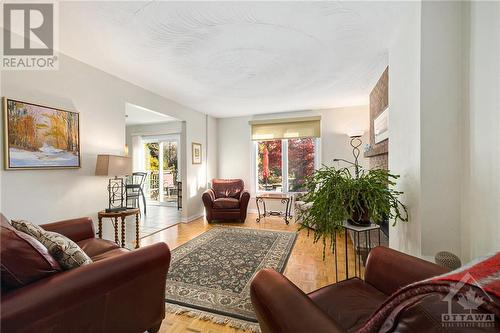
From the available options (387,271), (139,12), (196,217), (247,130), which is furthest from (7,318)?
(247,130)

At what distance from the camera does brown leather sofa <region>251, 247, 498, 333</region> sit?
25.0 inches

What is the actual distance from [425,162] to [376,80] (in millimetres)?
2215

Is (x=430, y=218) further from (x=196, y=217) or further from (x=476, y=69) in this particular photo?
(x=196, y=217)

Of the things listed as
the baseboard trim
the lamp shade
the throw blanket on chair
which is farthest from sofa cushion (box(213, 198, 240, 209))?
the throw blanket on chair

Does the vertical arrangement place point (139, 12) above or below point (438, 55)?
above

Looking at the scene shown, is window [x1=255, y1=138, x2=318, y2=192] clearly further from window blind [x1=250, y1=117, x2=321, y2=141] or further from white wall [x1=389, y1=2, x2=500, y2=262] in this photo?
white wall [x1=389, y1=2, x2=500, y2=262]

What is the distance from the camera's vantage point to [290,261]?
2.48 meters

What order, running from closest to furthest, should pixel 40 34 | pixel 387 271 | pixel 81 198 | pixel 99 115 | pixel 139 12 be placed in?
pixel 387 271, pixel 139 12, pixel 40 34, pixel 81 198, pixel 99 115

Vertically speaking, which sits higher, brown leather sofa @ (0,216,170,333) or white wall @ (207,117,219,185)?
white wall @ (207,117,219,185)

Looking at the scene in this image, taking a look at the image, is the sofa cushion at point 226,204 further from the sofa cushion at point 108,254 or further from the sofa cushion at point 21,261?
the sofa cushion at point 21,261

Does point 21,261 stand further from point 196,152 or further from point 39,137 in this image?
point 196,152

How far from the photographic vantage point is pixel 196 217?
15.0ft

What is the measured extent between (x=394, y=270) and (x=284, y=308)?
0.72 meters

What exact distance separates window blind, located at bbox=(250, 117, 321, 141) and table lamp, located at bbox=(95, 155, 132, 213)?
2987 millimetres
